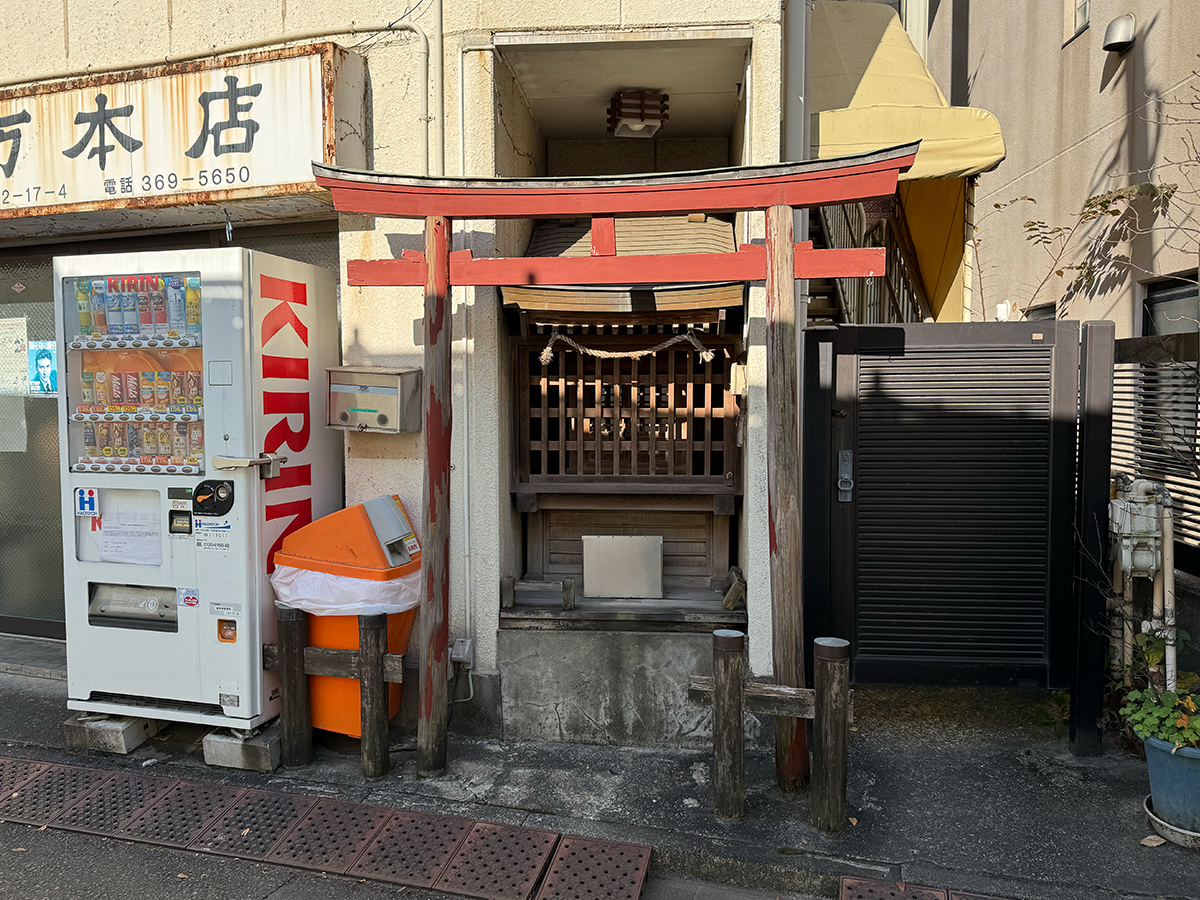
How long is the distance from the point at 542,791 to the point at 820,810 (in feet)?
5.05

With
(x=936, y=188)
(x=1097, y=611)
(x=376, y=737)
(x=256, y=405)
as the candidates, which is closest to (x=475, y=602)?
(x=376, y=737)

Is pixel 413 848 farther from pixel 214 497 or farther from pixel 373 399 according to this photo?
pixel 373 399

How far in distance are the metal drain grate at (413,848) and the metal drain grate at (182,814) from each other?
3.24 ft

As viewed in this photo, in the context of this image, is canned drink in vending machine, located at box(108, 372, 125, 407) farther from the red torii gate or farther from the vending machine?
the red torii gate

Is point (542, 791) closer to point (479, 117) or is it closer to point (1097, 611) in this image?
point (1097, 611)

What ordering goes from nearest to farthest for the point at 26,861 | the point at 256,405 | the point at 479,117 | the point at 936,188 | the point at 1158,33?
the point at 26,861 < the point at 256,405 < the point at 479,117 < the point at 1158,33 < the point at 936,188

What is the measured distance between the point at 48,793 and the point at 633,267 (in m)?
4.50

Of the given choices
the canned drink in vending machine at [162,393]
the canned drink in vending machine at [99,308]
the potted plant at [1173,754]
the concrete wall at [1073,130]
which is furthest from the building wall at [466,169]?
the concrete wall at [1073,130]

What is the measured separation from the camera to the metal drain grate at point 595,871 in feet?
12.2

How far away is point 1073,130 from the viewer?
27.6 feet

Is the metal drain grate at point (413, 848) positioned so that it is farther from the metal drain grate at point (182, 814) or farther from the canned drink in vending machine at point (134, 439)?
the canned drink in vending machine at point (134, 439)

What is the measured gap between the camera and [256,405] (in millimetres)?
4820

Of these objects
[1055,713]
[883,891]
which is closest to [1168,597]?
[1055,713]

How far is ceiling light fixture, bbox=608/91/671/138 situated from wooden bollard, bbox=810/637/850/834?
393cm
